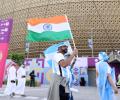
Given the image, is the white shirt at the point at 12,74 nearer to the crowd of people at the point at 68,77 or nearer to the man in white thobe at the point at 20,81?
the man in white thobe at the point at 20,81

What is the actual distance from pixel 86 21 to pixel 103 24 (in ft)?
5.76

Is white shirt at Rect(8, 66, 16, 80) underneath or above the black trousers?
above

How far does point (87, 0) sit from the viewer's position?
43375 mm

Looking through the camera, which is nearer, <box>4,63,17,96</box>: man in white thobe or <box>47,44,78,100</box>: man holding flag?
<box>47,44,78,100</box>: man holding flag

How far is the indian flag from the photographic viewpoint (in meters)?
7.72

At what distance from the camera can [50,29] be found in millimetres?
7988

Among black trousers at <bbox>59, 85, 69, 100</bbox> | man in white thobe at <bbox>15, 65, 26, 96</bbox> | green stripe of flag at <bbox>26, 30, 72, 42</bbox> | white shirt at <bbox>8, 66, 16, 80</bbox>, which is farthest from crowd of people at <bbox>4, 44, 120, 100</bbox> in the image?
man in white thobe at <bbox>15, 65, 26, 96</bbox>

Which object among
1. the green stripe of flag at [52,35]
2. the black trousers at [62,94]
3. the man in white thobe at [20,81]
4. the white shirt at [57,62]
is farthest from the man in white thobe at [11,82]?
the black trousers at [62,94]

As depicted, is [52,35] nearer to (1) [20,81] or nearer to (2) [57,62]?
(2) [57,62]

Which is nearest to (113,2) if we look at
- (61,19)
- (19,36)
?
(19,36)

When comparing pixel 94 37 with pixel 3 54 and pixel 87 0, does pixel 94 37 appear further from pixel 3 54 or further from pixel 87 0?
pixel 3 54

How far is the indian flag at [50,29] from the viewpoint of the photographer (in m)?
7.72

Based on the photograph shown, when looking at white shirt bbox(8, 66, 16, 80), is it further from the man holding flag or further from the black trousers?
the black trousers

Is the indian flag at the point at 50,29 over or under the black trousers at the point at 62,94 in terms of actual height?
over
